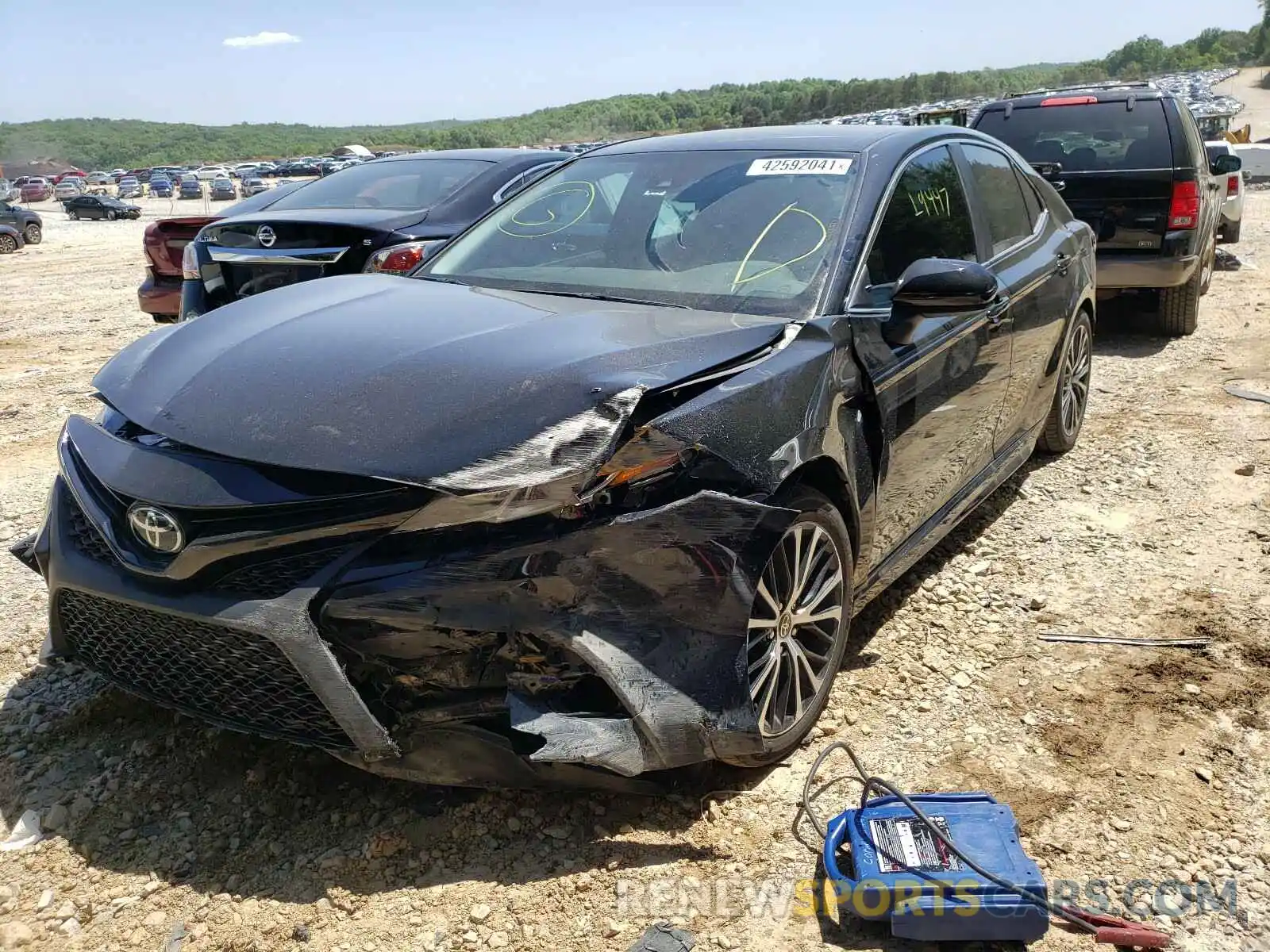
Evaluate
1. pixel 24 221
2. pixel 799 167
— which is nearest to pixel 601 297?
pixel 799 167

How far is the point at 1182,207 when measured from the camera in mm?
7438

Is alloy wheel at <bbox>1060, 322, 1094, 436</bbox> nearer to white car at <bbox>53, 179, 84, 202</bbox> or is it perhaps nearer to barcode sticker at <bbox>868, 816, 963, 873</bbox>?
barcode sticker at <bbox>868, 816, 963, 873</bbox>

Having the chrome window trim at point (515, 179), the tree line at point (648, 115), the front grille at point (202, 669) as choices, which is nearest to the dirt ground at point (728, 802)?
the front grille at point (202, 669)

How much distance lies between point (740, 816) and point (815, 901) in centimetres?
34

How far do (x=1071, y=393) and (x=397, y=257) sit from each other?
3.84 m

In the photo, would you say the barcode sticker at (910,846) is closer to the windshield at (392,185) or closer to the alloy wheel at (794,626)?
the alloy wheel at (794,626)

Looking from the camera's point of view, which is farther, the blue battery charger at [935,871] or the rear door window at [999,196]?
the rear door window at [999,196]

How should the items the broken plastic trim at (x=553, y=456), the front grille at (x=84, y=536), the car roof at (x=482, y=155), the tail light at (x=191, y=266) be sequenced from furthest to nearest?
the car roof at (x=482, y=155)
the tail light at (x=191, y=266)
the front grille at (x=84, y=536)
the broken plastic trim at (x=553, y=456)

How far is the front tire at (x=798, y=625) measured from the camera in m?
2.60

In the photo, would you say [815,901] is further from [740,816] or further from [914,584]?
[914,584]

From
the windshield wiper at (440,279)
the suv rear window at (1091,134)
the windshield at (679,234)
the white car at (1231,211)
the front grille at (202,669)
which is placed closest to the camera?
the front grille at (202,669)

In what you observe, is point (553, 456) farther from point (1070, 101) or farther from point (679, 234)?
point (1070, 101)

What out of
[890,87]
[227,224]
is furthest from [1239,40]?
[227,224]

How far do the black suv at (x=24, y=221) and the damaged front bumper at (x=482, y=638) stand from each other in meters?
25.9
